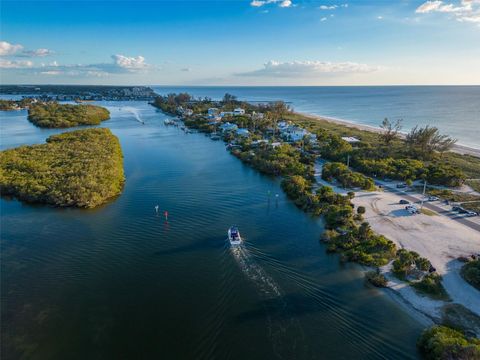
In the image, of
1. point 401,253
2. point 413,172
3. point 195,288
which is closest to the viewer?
point 195,288

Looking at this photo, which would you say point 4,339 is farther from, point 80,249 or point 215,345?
point 215,345

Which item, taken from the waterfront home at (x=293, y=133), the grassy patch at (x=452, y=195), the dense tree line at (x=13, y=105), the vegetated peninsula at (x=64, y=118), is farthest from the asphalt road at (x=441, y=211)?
the dense tree line at (x=13, y=105)

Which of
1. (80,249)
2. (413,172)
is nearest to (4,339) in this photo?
(80,249)

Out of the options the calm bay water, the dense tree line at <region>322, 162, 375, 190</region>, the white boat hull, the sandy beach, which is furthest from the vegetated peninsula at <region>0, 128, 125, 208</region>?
the sandy beach

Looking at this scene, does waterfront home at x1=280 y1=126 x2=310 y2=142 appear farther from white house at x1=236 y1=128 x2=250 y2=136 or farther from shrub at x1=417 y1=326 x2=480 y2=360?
shrub at x1=417 y1=326 x2=480 y2=360


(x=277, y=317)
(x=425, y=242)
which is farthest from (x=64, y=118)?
(x=425, y=242)
